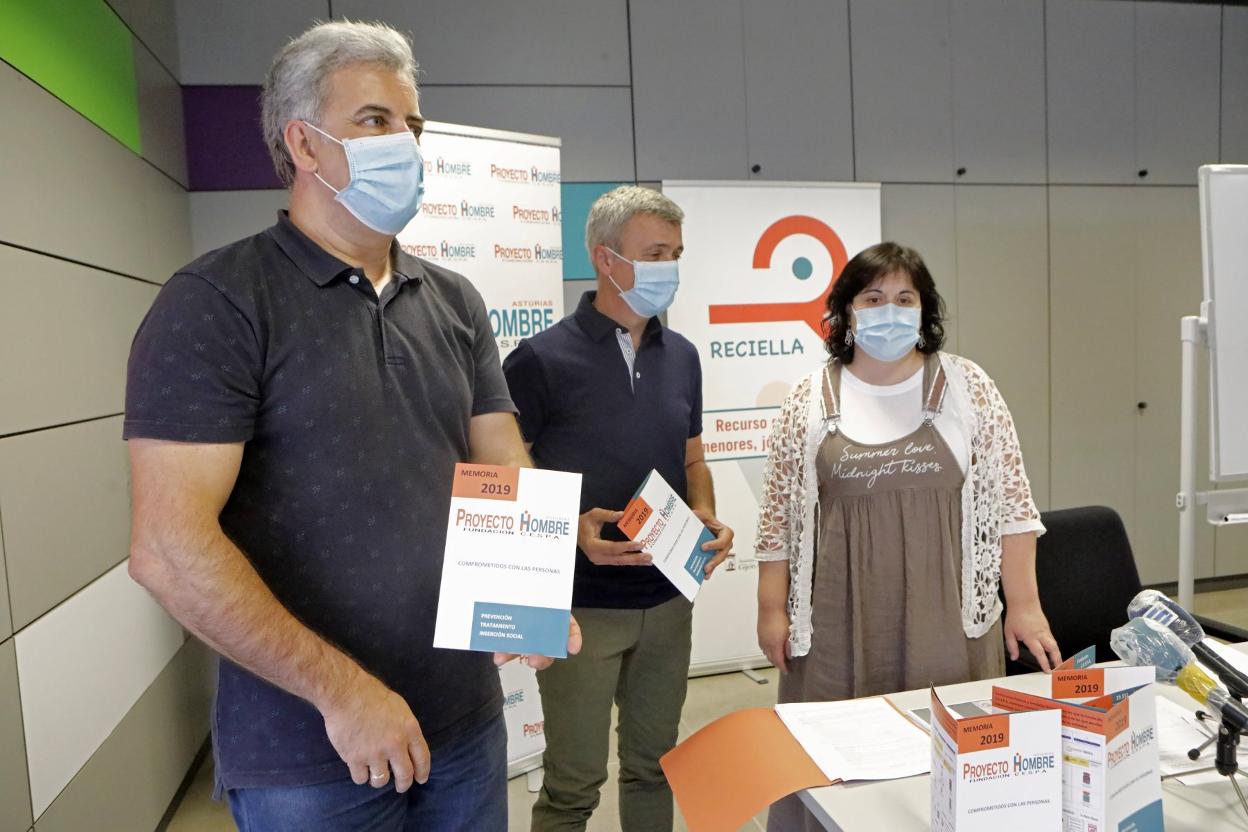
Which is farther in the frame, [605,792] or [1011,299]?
[1011,299]

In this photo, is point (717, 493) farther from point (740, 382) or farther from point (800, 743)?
point (800, 743)

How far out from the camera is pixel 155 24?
296 cm

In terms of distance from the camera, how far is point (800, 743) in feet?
4.10

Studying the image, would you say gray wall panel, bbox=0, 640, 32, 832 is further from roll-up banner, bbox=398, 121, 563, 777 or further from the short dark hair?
the short dark hair

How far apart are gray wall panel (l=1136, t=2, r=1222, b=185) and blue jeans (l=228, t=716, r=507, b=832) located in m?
4.92

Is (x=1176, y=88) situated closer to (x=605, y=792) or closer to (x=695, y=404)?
(x=695, y=404)

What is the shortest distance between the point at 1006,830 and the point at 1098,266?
4348mm

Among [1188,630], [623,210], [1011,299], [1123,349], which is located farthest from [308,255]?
[1123,349]

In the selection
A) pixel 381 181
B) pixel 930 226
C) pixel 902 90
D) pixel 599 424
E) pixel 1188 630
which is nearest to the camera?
pixel 381 181

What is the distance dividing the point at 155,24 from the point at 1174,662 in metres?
3.74

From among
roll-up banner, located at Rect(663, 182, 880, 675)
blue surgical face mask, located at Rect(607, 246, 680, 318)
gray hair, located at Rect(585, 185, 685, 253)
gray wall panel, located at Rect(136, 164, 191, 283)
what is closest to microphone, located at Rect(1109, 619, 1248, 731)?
blue surgical face mask, located at Rect(607, 246, 680, 318)

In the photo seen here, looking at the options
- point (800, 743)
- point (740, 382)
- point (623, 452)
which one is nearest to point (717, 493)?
point (740, 382)

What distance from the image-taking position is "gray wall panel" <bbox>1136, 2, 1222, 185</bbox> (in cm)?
432

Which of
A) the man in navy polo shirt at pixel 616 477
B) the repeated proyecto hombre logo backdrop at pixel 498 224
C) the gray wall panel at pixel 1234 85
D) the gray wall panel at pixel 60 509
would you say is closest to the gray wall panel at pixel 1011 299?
the gray wall panel at pixel 1234 85
